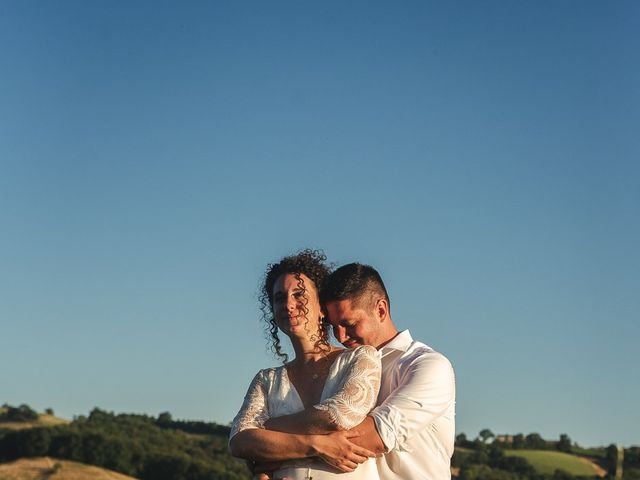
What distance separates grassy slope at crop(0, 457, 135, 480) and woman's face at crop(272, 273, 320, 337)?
81.8 meters

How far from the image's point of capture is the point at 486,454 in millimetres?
91125

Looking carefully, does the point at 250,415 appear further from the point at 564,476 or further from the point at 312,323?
the point at 564,476

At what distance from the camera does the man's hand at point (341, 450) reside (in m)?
6.48

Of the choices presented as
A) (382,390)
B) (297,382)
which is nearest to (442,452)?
(382,390)

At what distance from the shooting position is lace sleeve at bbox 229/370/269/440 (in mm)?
6934

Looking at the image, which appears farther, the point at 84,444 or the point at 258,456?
the point at 84,444

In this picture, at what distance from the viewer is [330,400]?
662cm

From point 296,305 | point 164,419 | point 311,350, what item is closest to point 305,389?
point 311,350

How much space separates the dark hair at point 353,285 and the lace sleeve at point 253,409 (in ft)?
2.54

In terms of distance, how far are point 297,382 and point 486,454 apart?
287ft

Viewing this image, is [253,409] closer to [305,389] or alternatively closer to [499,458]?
[305,389]

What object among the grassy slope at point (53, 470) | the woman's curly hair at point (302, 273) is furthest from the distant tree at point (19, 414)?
the woman's curly hair at point (302, 273)

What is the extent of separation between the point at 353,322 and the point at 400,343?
1.29 feet

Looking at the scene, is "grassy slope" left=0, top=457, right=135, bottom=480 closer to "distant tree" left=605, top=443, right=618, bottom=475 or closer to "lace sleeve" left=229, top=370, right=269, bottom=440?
"lace sleeve" left=229, top=370, right=269, bottom=440
